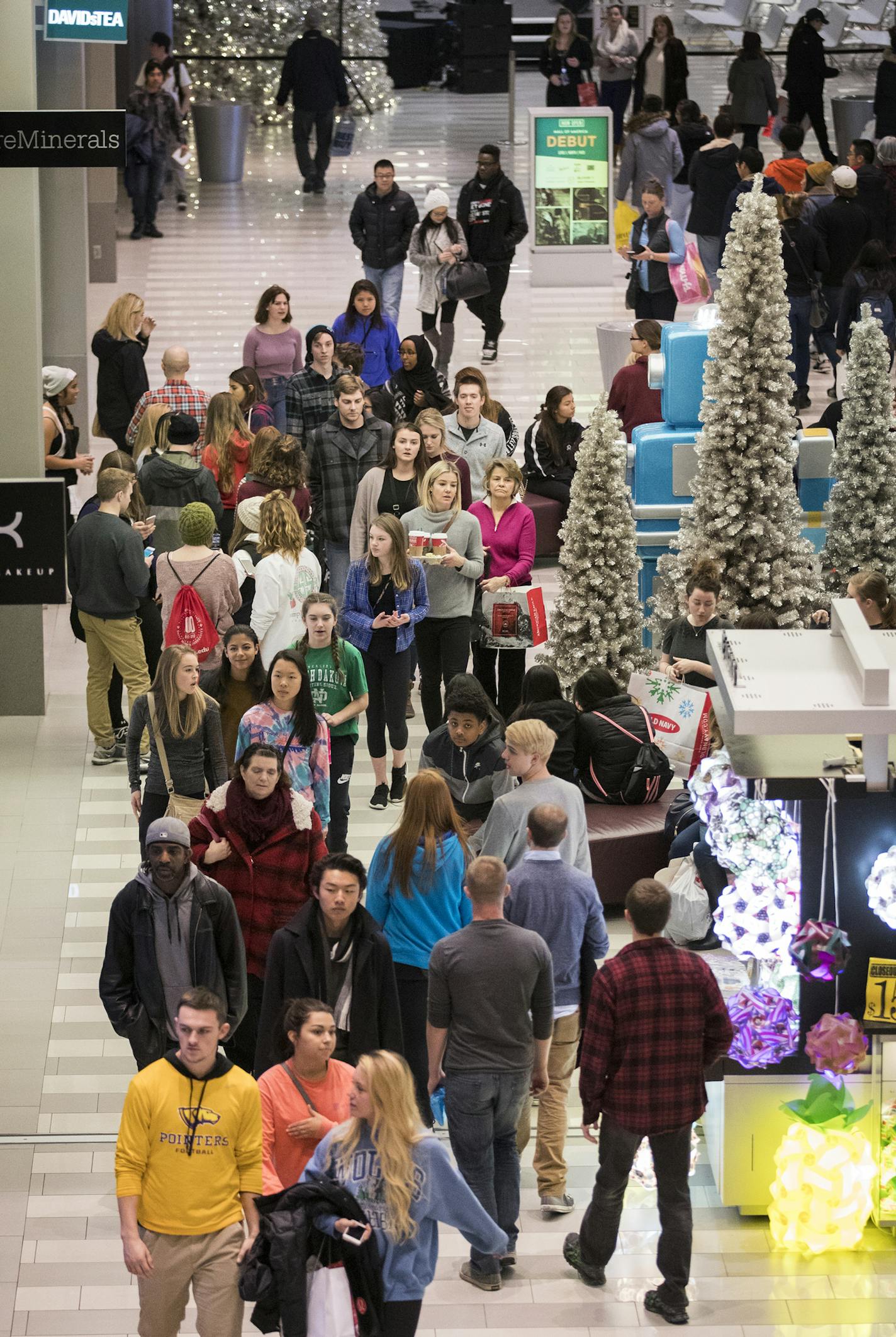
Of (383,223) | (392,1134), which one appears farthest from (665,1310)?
(383,223)

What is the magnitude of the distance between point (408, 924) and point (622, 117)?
20566mm

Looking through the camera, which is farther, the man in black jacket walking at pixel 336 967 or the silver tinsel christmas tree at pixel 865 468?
the silver tinsel christmas tree at pixel 865 468

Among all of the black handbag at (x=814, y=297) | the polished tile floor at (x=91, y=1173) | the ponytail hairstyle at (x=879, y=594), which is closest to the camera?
the polished tile floor at (x=91, y=1173)

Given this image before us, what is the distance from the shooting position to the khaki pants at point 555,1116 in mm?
6473

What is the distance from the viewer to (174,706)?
754 cm

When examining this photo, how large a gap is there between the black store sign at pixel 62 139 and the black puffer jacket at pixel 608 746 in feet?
11.2

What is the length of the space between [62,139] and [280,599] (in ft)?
7.93

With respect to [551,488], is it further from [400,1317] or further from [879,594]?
[400,1317]

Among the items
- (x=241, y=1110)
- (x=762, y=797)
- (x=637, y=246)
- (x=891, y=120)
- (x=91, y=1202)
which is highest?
(x=891, y=120)

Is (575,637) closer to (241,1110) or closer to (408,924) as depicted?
(408,924)

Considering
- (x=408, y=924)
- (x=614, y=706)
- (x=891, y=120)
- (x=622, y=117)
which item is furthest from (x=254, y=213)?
(x=408, y=924)

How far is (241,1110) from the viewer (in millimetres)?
5184

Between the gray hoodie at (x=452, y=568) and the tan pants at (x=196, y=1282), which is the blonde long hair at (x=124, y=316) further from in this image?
the tan pants at (x=196, y=1282)

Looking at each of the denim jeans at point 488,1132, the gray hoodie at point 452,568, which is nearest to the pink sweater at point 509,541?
the gray hoodie at point 452,568
